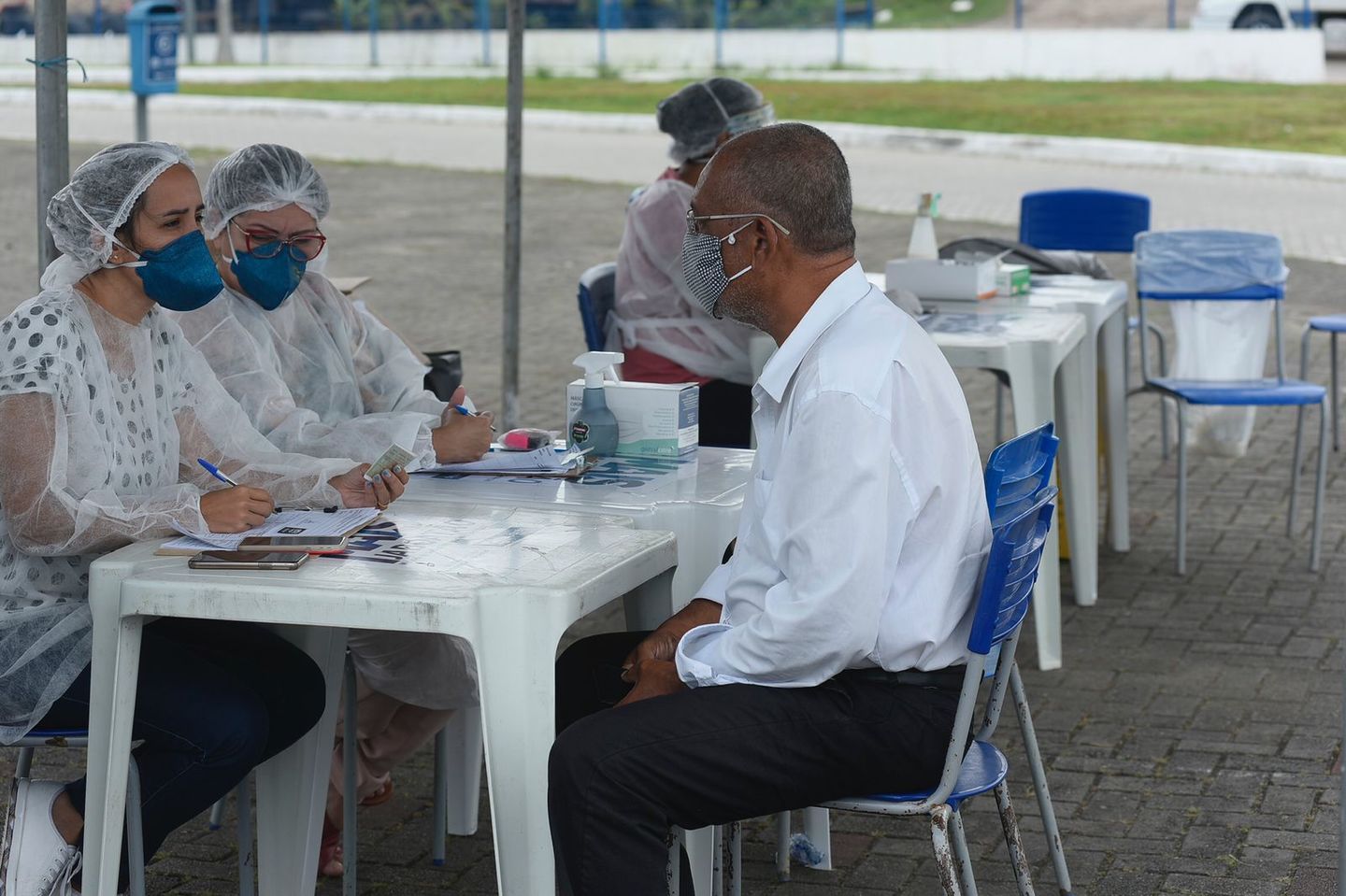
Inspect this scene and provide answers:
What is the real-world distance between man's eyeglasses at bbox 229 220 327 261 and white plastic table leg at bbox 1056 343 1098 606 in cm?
237

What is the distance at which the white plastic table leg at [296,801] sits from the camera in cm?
325

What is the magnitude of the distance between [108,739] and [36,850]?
0.31 m

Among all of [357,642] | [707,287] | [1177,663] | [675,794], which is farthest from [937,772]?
[1177,663]

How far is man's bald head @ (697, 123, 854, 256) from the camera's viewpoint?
2658mm

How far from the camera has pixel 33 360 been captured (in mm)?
2869

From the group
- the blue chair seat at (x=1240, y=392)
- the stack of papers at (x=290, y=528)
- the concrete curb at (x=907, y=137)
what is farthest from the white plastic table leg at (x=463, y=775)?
the concrete curb at (x=907, y=137)

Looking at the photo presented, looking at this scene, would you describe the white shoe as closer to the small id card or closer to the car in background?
the small id card

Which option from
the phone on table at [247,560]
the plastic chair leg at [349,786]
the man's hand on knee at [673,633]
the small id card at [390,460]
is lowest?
the plastic chair leg at [349,786]

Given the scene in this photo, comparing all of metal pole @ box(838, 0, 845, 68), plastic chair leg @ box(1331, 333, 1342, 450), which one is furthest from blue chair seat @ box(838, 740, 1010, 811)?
metal pole @ box(838, 0, 845, 68)

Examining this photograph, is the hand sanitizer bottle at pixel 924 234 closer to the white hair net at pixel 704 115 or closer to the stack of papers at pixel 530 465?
the white hair net at pixel 704 115

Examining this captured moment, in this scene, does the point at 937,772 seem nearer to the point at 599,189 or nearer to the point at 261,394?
the point at 261,394

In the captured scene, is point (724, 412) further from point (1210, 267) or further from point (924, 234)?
point (1210, 267)

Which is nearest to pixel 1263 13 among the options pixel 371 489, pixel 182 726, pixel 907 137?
pixel 907 137

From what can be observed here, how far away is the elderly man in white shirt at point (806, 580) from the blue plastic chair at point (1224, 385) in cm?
313
